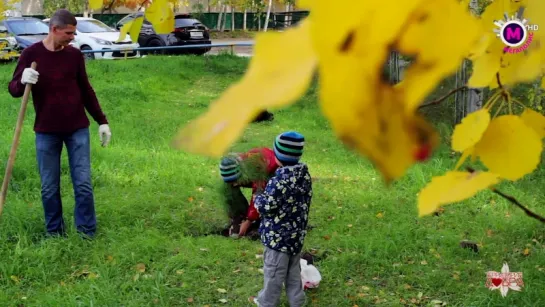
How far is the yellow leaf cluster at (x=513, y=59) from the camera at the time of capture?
72cm

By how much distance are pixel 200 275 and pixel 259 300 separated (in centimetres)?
62

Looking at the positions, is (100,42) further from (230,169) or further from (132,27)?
(132,27)

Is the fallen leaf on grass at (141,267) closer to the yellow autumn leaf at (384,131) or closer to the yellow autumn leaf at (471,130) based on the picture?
the yellow autumn leaf at (471,130)

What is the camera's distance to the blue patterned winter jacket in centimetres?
300

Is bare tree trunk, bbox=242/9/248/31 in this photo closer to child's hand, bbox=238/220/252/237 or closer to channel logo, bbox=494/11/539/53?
child's hand, bbox=238/220/252/237

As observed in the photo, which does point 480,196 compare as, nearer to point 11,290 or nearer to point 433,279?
point 433,279

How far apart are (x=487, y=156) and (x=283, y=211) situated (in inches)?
96.3

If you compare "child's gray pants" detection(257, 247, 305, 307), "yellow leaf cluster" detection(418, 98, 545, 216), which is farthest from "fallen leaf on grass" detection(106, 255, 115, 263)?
"yellow leaf cluster" detection(418, 98, 545, 216)

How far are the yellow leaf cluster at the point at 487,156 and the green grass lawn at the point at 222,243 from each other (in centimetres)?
164

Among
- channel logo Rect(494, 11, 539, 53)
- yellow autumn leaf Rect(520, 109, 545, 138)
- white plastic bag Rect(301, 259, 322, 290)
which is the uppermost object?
channel logo Rect(494, 11, 539, 53)

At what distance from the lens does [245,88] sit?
13.8 inches

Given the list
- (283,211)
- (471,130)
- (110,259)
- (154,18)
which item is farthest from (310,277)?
(471,130)

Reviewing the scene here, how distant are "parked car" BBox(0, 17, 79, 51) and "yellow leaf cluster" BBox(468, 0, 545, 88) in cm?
1391

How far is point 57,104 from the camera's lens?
3.78 metres
